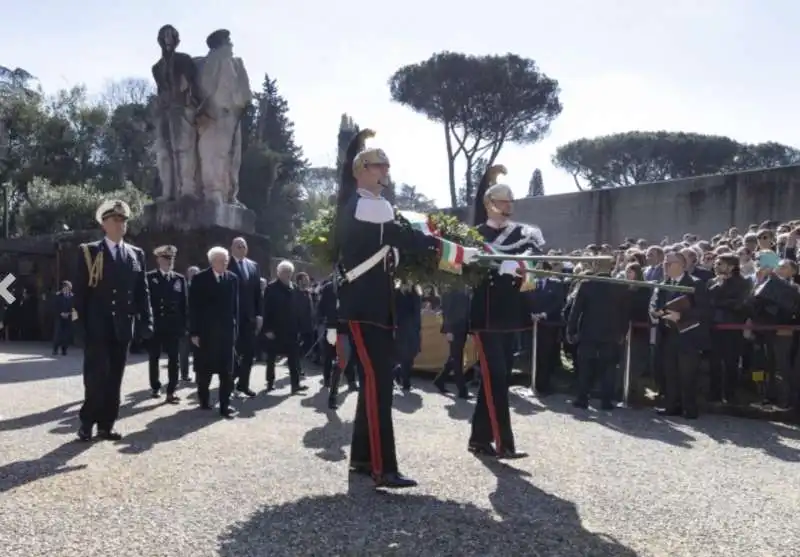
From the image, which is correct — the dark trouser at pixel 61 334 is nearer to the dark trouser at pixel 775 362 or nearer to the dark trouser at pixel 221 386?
the dark trouser at pixel 221 386

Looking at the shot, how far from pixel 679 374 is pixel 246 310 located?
5241 millimetres

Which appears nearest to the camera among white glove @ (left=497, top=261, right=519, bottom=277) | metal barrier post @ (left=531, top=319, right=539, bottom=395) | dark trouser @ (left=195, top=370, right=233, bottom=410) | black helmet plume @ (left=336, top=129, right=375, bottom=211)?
black helmet plume @ (left=336, top=129, right=375, bottom=211)

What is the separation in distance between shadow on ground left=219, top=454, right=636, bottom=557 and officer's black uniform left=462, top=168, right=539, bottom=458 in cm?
110

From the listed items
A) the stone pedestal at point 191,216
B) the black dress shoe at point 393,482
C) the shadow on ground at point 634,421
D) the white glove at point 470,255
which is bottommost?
the shadow on ground at point 634,421

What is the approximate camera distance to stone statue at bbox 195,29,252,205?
1922 cm

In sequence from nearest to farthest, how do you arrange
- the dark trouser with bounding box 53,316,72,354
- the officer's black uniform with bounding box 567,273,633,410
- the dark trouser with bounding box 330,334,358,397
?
the dark trouser with bounding box 330,334,358,397 < the officer's black uniform with bounding box 567,273,633,410 < the dark trouser with bounding box 53,316,72,354

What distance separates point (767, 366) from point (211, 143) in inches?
544

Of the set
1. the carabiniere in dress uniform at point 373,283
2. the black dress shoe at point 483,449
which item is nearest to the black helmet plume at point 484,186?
the carabiniere in dress uniform at point 373,283

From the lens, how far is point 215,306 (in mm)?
9086

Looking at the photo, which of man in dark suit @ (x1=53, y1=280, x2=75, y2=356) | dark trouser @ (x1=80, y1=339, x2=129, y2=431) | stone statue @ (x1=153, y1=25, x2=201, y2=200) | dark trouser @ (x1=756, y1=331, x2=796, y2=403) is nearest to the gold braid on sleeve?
dark trouser @ (x1=80, y1=339, x2=129, y2=431)

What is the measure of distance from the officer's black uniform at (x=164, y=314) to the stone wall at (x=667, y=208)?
13.0 meters

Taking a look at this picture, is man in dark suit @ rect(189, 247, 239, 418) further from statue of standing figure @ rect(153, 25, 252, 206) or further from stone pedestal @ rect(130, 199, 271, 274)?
statue of standing figure @ rect(153, 25, 252, 206)

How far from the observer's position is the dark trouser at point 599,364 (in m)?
10.1

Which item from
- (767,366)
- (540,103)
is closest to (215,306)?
(767,366)
